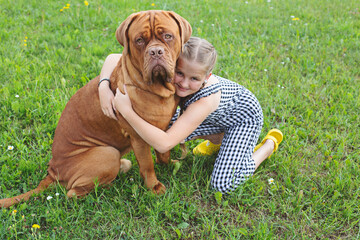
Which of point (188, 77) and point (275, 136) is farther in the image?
point (275, 136)

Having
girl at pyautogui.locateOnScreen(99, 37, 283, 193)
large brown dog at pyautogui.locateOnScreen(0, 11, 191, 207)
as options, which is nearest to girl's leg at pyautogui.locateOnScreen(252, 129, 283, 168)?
girl at pyautogui.locateOnScreen(99, 37, 283, 193)

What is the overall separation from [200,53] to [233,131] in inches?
38.9

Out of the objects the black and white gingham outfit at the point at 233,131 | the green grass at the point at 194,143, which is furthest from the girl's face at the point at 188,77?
the green grass at the point at 194,143

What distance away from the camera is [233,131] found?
3281mm

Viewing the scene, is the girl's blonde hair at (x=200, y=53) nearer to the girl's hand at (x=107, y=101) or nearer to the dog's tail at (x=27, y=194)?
the girl's hand at (x=107, y=101)

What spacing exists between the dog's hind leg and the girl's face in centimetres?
78

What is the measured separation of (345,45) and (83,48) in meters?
3.99

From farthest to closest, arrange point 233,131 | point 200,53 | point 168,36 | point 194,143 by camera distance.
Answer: point 194,143, point 233,131, point 200,53, point 168,36

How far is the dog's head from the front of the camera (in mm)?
2369

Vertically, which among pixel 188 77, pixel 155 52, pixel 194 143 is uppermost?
pixel 155 52

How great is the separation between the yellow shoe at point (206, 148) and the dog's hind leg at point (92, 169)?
3.07 feet

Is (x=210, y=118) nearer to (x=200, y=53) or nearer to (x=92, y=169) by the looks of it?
(x=200, y=53)

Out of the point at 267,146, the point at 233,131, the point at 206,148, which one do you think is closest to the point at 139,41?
the point at 233,131

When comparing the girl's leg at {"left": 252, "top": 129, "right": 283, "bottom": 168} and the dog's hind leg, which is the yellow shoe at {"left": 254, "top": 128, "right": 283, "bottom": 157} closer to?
the girl's leg at {"left": 252, "top": 129, "right": 283, "bottom": 168}
